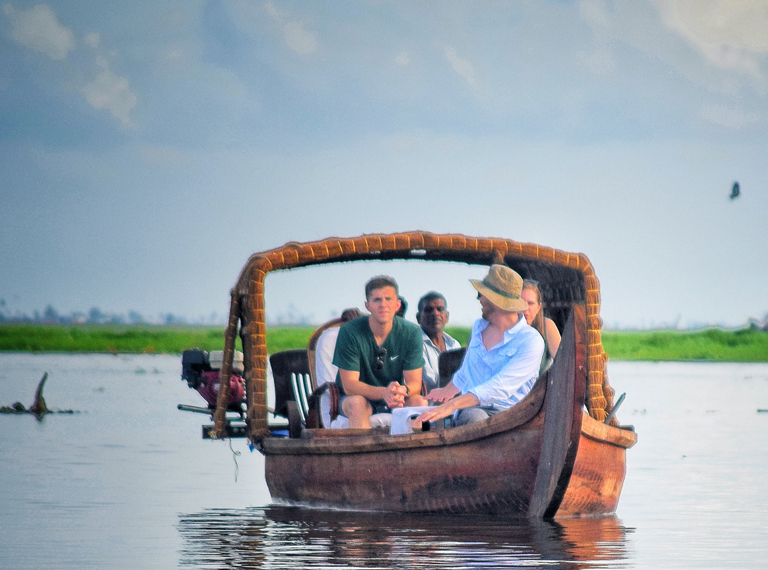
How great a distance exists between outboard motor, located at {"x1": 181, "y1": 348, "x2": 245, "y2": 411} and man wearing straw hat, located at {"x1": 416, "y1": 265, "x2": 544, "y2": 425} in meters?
2.71

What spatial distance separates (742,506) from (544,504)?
9.58ft

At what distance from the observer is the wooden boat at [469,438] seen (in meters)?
8.38

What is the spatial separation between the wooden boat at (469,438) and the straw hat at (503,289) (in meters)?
0.40

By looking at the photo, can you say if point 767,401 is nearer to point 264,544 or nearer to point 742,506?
point 742,506

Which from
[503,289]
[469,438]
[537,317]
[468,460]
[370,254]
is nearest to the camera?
[503,289]

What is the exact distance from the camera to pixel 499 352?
8.56 meters

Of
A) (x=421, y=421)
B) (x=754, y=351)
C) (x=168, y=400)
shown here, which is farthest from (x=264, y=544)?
(x=754, y=351)

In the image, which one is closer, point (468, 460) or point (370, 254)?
point (468, 460)

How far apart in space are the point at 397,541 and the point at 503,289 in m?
1.65

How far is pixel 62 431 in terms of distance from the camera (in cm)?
1888

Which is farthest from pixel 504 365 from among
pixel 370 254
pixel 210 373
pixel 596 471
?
pixel 210 373

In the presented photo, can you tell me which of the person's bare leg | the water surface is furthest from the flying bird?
the person's bare leg

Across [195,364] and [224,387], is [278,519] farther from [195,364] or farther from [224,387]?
[195,364]

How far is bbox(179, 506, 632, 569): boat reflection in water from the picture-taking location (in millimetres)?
7578
